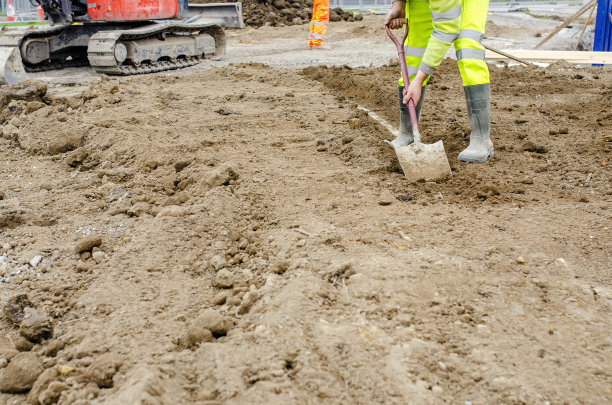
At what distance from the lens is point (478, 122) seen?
4426 millimetres

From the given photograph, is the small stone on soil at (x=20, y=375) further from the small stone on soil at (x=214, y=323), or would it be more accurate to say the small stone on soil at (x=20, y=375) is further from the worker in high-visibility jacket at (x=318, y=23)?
the worker in high-visibility jacket at (x=318, y=23)

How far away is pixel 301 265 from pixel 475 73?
7.76 feet

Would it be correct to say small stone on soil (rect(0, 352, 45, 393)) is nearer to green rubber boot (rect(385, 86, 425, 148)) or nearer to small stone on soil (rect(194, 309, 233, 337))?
small stone on soil (rect(194, 309, 233, 337))

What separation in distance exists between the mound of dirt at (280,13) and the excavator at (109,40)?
303 inches

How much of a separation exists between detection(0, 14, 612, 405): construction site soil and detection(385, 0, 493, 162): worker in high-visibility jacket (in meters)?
0.29

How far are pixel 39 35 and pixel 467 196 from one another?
9241 mm

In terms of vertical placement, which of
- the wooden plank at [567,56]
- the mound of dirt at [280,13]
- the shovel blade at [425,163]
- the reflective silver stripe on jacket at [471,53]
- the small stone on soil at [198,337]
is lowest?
the small stone on soil at [198,337]

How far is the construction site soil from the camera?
209 centimetres

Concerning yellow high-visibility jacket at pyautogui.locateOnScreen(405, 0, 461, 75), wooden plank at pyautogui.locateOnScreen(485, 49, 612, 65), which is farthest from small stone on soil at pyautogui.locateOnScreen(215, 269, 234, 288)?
wooden plank at pyautogui.locateOnScreen(485, 49, 612, 65)

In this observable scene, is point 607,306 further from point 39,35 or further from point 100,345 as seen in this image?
point 39,35

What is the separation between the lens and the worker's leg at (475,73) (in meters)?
4.20

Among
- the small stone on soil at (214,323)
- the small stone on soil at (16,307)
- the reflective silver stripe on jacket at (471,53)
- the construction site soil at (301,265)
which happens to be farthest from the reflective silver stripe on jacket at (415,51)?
the small stone on soil at (16,307)

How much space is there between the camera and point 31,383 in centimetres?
221

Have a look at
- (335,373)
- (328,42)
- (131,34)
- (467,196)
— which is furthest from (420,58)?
(328,42)
